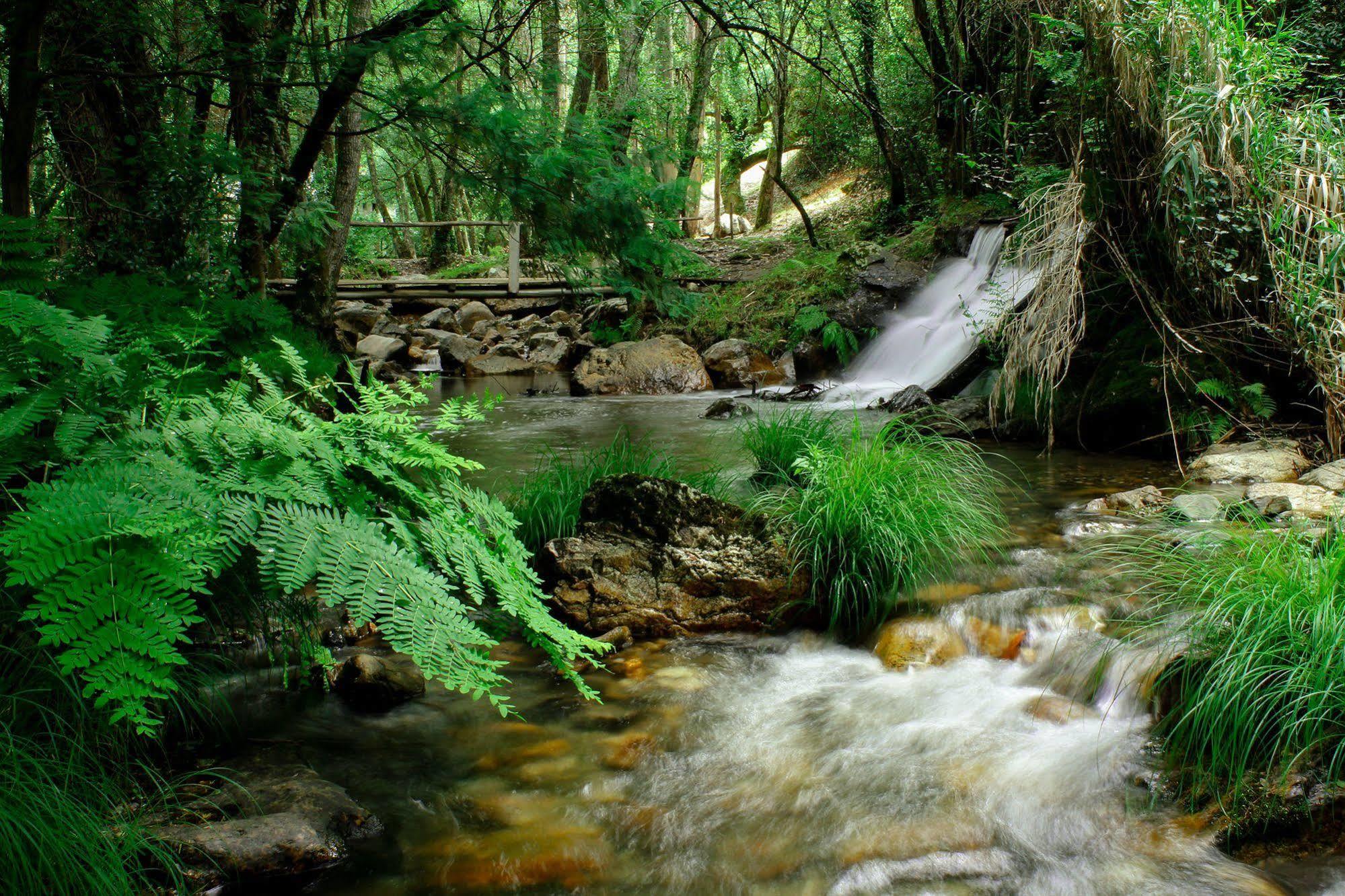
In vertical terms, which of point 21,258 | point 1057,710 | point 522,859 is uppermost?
point 21,258

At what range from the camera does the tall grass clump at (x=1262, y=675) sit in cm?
260

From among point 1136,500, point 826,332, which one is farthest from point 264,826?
point 826,332

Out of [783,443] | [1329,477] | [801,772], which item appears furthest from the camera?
[783,443]

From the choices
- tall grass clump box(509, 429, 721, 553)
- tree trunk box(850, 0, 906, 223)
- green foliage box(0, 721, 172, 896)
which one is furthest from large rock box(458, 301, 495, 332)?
green foliage box(0, 721, 172, 896)

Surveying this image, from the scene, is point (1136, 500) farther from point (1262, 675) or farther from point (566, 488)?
point (566, 488)

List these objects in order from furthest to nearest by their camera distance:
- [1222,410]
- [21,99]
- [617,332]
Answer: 1. [617,332]
2. [1222,410]
3. [21,99]

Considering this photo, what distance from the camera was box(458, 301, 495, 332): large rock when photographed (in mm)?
17703

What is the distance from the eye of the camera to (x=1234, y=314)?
6613 millimetres

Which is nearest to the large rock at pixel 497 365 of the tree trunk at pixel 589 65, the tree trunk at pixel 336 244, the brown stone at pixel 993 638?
the tree trunk at pixel 589 65

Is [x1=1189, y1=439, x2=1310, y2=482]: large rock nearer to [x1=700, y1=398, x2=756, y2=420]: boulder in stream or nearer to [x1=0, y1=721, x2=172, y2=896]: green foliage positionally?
[x1=700, y1=398, x2=756, y2=420]: boulder in stream

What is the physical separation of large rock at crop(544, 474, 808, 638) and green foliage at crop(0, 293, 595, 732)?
1531mm

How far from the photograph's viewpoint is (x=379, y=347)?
15.4 metres

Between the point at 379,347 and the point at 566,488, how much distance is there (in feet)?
37.3

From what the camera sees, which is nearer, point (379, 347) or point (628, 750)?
point (628, 750)
